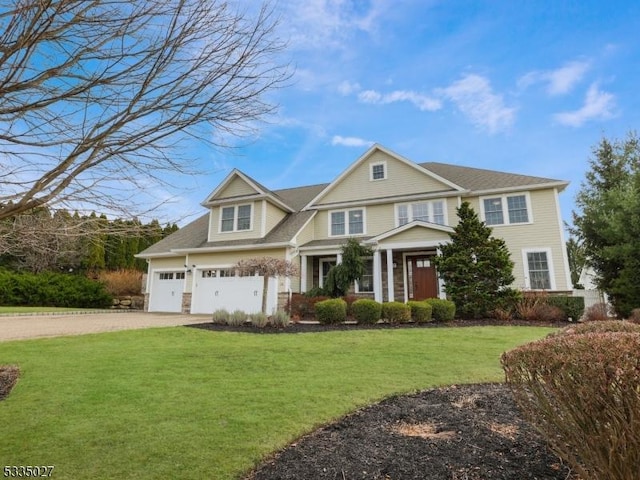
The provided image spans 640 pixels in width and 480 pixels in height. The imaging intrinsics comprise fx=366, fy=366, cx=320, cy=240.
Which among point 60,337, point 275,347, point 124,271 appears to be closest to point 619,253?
point 275,347

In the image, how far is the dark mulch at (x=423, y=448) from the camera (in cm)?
264

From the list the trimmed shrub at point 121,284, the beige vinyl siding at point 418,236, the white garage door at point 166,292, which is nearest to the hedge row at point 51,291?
the trimmed shrub at point 121,284

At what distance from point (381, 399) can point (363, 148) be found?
51.6 ft

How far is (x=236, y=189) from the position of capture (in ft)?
62.6

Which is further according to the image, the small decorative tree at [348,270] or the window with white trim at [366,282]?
the window with white trim at [366,282]

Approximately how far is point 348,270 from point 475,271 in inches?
199

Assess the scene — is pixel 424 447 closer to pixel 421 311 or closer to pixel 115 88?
pixel 115 88

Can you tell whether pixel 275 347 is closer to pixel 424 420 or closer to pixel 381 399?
pixel 381 399

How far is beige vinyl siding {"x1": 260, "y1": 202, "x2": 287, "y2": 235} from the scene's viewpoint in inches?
727

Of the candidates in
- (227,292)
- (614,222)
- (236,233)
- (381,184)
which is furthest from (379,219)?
(614,222)

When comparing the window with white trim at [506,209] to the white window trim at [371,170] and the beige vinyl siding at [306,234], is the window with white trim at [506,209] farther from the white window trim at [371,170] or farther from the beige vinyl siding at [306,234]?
the beige vinyl siding at [306,234]

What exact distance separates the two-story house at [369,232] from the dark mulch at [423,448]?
37.2 feet

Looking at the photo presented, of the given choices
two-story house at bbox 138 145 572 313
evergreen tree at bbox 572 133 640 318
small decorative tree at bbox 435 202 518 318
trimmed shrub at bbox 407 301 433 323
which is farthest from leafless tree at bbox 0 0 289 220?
evergreen tree at bbox 572 133 640 318

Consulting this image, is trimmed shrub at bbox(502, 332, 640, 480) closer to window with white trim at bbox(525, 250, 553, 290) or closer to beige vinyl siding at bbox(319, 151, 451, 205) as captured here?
window with white trim at bbox(525, 250, 553, 290)
